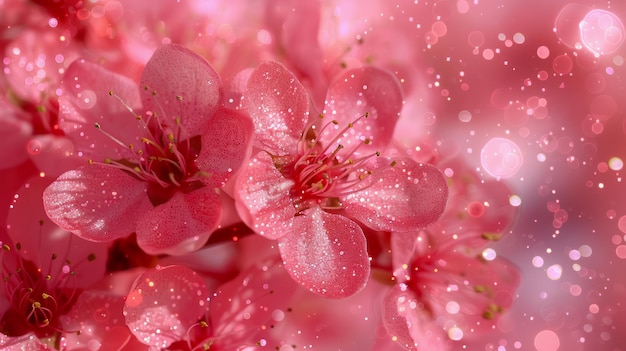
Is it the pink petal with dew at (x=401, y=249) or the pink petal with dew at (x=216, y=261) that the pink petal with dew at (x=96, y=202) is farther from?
the pink petal with dew at (x=401, y=249)

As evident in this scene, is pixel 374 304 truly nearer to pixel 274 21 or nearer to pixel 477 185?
pixel 477 185

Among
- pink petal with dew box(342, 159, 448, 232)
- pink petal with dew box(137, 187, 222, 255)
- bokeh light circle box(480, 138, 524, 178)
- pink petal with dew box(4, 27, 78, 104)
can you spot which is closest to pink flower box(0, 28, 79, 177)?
pink petal with dew box(4, 27, 78, 104)

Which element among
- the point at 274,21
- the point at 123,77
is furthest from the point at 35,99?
the point at 274,21

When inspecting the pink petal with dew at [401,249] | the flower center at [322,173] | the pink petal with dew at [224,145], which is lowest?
the pink petal with dew at [401,249]

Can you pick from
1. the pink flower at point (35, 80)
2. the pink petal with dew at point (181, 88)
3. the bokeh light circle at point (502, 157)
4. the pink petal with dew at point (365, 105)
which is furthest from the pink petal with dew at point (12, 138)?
the bokeh light circle at point (502, 157)

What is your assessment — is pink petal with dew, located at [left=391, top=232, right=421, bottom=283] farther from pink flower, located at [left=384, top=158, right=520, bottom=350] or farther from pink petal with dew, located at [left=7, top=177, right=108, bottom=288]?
pink petal with dew, located at [left=7, top=177, right=108, bottom=288]

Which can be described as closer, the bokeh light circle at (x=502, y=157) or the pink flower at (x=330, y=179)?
the pink flower at (x=330, y=179)

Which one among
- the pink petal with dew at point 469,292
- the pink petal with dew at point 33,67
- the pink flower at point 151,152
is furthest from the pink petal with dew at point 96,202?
the pink petal with dew at point 469,292

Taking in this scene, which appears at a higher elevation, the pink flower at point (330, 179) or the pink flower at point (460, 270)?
the pink flower at point (330, 179)

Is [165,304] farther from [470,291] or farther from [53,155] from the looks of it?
[470,291]
